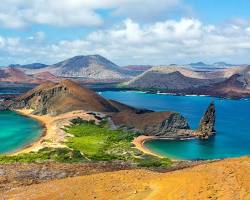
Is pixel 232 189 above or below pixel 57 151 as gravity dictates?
above

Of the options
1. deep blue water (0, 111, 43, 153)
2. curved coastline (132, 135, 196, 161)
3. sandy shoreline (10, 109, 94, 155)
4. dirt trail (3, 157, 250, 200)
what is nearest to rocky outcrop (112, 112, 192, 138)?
curved coastline (132, 135, 196, 161)

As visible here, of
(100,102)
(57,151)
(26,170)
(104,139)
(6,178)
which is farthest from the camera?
(100,102)

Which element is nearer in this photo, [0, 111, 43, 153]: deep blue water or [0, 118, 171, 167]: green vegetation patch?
[0, 118, 171, 167]: green vegetation patch

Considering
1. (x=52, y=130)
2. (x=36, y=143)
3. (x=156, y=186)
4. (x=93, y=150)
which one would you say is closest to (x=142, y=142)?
(x=93, y=150)

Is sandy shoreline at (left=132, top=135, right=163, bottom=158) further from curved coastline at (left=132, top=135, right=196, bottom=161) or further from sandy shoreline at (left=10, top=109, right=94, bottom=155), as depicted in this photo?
sandy shoreline at (left=10, top=109, right=94, bottom=155)

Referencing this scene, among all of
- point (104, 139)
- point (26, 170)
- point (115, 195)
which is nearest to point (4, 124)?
point (104, 139)

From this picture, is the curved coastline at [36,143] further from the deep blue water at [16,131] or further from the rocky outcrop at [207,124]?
the rocky outcrop at [207,124]

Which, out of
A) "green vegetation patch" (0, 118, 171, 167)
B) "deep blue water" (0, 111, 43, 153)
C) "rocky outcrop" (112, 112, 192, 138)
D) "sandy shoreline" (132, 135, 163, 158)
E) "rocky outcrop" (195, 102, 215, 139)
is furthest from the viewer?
"rocky outcrop" (195, 102, 215, 139)

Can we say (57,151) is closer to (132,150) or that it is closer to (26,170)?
(132,150)
